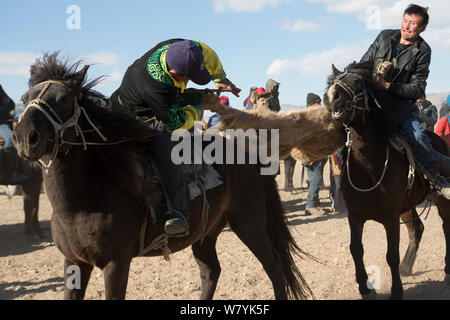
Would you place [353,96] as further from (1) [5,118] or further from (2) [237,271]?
(1) [5,118]

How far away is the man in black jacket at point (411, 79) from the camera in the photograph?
551cm

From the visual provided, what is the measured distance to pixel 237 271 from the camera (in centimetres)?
686

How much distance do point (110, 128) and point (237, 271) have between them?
12.8 feet

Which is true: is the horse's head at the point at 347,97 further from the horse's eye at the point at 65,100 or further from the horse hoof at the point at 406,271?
the horse's eye at the point at 65,100

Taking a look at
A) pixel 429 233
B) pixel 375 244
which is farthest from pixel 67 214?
pixel 429 233

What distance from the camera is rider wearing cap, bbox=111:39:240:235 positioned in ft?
12.6

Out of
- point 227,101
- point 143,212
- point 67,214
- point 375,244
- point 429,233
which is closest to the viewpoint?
point 67,214

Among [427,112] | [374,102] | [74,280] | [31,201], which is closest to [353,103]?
[374,102]

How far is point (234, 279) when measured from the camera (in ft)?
21.2

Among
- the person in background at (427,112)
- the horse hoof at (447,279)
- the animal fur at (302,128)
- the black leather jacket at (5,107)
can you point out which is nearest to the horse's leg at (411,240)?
the horse hoof at (447,279)

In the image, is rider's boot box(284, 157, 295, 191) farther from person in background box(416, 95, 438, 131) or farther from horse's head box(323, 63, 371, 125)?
horse's head box(323, 63, 371, 125)

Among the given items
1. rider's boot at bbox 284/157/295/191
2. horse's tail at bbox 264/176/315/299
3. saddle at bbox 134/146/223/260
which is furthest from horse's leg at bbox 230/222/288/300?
rider's boot at bbox 284/157/295/191

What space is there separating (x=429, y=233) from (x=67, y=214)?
756 centimetres
